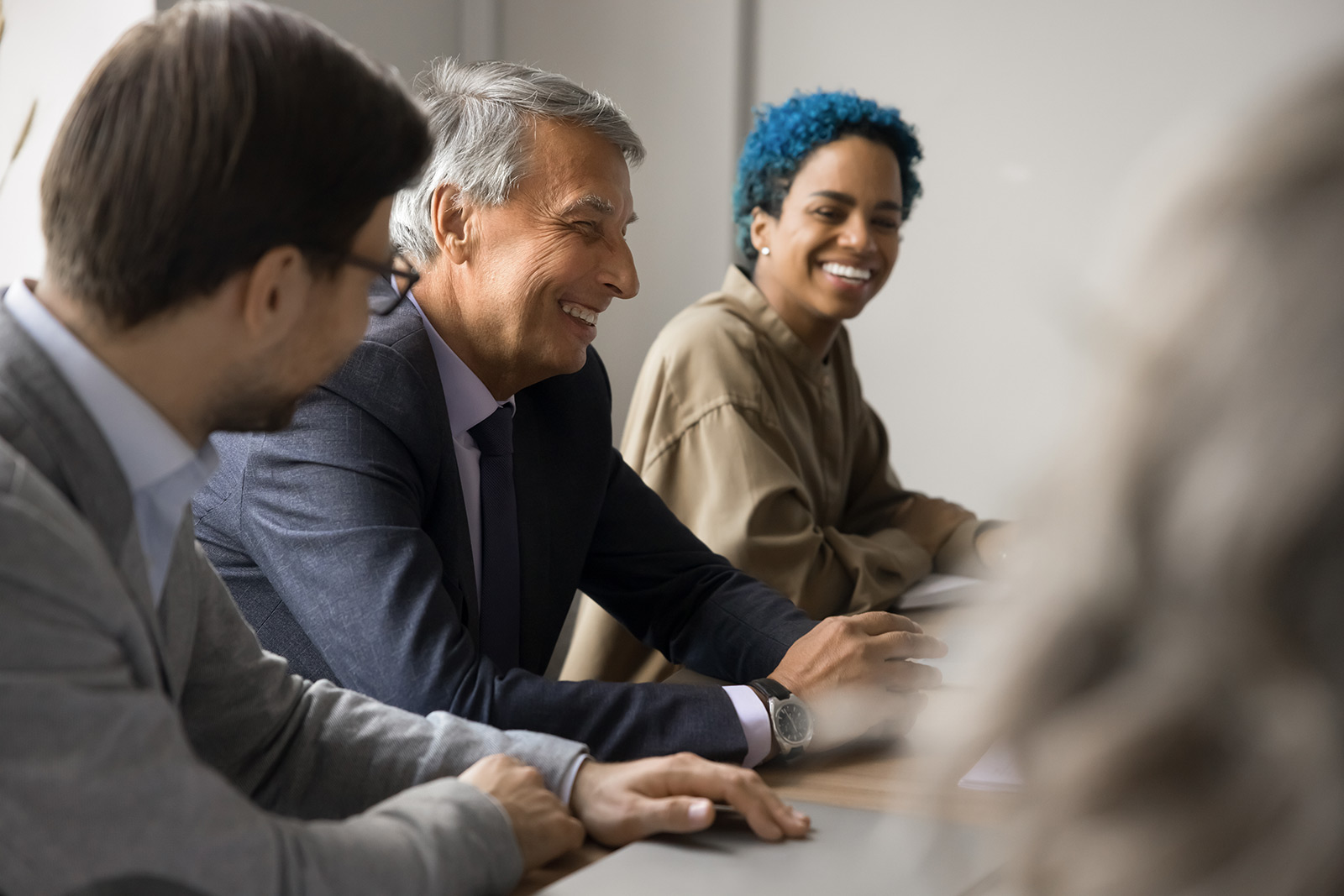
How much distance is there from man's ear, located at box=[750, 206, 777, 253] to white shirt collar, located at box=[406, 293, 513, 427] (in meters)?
1.28

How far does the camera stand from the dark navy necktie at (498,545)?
1439 mm

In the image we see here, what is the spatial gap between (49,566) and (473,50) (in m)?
2.89

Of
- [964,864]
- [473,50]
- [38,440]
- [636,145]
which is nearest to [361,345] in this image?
[636,145]

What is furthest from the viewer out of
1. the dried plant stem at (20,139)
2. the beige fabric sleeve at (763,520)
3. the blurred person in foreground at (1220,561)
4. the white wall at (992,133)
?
the white wall at (992,133)

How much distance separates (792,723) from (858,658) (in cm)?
15

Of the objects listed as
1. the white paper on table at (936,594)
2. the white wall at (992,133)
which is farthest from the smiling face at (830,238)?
the white wall at (992,133)

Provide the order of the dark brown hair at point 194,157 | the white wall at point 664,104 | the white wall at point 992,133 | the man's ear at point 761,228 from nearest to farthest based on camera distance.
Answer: the dark brown hair at point 194,157 < the man's ear at point 761,228 < the white wall at point 992,133 < the white wall at point 664,104

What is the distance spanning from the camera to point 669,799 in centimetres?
93

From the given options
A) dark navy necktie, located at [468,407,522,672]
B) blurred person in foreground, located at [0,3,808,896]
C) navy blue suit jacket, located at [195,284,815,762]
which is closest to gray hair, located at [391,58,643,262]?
navy blue suit jacket, located at [195,284,815,762]

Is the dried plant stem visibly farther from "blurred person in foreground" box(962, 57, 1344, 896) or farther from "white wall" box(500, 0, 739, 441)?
"blurred person in foreground" box(962, 57, 1344, 896)

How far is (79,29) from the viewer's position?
231 cm

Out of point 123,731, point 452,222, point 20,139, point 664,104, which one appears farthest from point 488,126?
point 664,104

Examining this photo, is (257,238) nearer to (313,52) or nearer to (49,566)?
Result: (313,52)

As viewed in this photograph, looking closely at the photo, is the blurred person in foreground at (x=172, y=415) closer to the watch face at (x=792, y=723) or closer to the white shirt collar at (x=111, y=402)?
the white shirt collar at (x=111, y=402)
